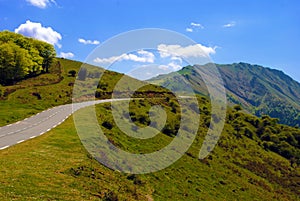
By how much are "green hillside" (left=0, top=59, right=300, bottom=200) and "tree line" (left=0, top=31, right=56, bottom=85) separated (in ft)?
16.8

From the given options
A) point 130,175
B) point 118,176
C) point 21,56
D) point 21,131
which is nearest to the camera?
point 118,176

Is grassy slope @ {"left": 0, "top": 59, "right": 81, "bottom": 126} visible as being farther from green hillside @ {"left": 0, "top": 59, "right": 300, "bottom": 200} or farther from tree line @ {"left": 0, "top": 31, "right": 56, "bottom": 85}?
tree line @ {"left": 0, "top": 31, "right": 56, "bottom": 85}

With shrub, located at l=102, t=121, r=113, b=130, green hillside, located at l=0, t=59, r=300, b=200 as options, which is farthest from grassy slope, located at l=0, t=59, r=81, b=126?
shrub, located at l=102, t=121, r=113, b=130

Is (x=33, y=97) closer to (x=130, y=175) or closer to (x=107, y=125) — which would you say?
(x=107, y=125)

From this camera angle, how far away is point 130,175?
1225 inches

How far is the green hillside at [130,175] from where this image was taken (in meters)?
23.0

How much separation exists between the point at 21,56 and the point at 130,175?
→ 255ft

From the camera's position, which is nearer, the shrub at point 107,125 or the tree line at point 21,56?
the shrub at point 107,125

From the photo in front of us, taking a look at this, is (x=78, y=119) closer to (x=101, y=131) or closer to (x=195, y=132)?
(x=101, y=131)

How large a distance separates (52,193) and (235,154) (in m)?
52.9

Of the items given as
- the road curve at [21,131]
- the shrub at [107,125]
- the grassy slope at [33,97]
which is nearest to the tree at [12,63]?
Answer: the grassy slope at [33,97]

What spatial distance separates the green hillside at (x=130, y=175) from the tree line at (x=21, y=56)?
16.8 ft

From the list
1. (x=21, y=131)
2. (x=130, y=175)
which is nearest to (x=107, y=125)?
(x=21, y=131)

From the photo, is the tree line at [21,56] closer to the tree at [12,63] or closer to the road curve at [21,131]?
the tree at [12,63]
